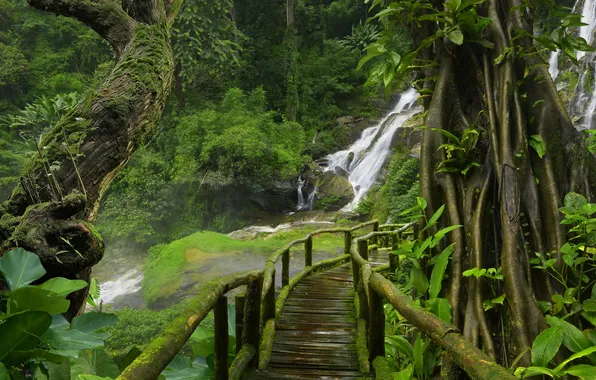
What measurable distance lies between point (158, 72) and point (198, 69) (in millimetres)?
17674

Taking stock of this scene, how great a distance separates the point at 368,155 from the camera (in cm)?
1970

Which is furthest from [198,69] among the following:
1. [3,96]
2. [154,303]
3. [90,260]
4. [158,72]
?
[90,260]

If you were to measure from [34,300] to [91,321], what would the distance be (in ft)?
0.76

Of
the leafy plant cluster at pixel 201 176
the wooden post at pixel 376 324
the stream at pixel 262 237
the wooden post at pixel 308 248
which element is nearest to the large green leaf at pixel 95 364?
the wooden post at pixel 376 324

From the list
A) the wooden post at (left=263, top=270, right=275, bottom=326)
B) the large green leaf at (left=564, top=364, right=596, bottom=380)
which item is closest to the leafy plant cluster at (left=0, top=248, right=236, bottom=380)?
the large green leaf at (left=564, top=364, right=596, bottom=380)

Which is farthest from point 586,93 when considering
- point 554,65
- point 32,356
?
point 32,356

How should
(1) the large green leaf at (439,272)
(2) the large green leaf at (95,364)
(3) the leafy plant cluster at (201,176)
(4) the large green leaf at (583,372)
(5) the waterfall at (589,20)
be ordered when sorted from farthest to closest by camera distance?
(3) the leafy plant cluster at (201,176) → (5) the waterfall at (589,20) → (1) the large green leaf at (439,272) → (4) the large green leaf at (583,372) → (2) the large green leaf at (95,364)

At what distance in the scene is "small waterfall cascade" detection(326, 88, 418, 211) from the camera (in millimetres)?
18312

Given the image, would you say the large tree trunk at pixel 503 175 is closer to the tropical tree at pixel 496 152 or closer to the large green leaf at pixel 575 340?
the tropical tree at pixel 496 152

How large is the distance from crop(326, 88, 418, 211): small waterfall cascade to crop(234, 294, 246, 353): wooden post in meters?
14.6

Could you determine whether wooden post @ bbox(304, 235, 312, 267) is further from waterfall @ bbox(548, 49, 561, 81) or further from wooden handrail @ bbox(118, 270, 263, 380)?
waterfall @ bbox(548, 49, 561, 81)

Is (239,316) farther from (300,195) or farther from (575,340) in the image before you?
(300,195)

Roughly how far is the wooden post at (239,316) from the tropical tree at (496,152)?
5.31ft

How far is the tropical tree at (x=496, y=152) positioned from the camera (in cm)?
288
